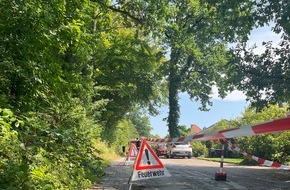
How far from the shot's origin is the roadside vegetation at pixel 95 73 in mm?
5934

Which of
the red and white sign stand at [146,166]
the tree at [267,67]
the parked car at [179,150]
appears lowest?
the red and white sign stand at [146,166]

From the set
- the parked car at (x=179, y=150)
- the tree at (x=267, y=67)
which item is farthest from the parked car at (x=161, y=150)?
the tree at (x=267, y=67)

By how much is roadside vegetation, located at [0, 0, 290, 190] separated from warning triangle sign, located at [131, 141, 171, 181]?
1.35m

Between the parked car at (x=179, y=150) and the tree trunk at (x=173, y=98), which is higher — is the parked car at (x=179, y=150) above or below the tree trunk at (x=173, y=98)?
below

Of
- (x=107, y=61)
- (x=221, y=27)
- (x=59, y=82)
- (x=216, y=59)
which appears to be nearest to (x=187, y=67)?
(x=216, y=59)

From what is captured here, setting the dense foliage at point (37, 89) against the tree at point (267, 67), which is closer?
the dense foliage at point (37, 89)

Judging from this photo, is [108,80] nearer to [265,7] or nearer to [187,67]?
[265,7]

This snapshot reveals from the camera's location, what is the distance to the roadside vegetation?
593 centimetres

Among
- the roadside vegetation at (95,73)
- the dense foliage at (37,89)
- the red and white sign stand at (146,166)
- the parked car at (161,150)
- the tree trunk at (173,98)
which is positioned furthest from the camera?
the tree trunk at (173,98)

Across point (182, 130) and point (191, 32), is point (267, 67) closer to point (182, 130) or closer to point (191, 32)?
point (191, 32)

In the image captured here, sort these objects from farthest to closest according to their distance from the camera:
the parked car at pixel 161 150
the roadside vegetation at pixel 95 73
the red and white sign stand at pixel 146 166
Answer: the parked car at pixel 161 150 < the red and white sign stand at pixel 146 166 < the roadside vegetation at pixel 95 73

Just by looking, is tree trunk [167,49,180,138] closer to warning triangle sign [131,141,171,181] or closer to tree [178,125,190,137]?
tree [178,125,190,137]

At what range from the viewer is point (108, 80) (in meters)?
25.0

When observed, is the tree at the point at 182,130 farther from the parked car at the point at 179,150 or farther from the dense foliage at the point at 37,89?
the dense foliage at the point at 37,89
